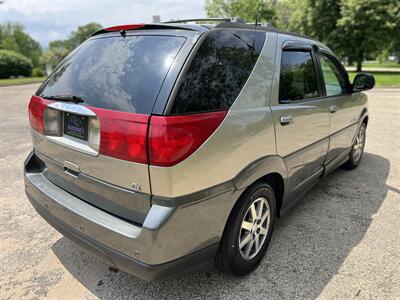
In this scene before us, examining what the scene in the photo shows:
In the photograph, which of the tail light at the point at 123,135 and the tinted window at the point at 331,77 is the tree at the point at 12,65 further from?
the tail light at the point at 123,135

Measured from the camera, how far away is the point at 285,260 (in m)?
2.67

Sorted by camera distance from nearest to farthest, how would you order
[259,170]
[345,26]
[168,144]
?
[168,144] → [259,170] → [345,26]

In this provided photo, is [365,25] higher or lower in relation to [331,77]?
higher

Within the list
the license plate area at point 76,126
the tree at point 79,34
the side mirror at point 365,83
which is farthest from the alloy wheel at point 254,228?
the tree at point 79,34

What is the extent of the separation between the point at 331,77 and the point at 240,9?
37.3 meters

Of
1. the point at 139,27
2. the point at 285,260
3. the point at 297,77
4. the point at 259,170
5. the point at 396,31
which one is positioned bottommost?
the point at 285,260

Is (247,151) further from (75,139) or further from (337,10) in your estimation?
(337,10)

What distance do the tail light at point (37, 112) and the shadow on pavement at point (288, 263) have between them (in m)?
1.11

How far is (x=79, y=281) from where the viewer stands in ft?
7.98

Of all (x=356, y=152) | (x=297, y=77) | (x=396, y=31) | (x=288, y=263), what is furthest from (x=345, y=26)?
(x=288, y=263)

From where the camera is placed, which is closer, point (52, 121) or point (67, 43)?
point (52, 121)

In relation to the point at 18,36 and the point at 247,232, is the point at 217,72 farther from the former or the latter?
the point at 18,36

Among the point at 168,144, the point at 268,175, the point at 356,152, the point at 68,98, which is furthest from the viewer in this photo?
the point at 356,152

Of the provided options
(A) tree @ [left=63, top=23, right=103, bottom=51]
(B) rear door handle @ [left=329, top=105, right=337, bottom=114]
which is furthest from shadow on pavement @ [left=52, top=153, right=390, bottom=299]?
(A) tree @ [left=63, top=23, right=103, bottom=51]
